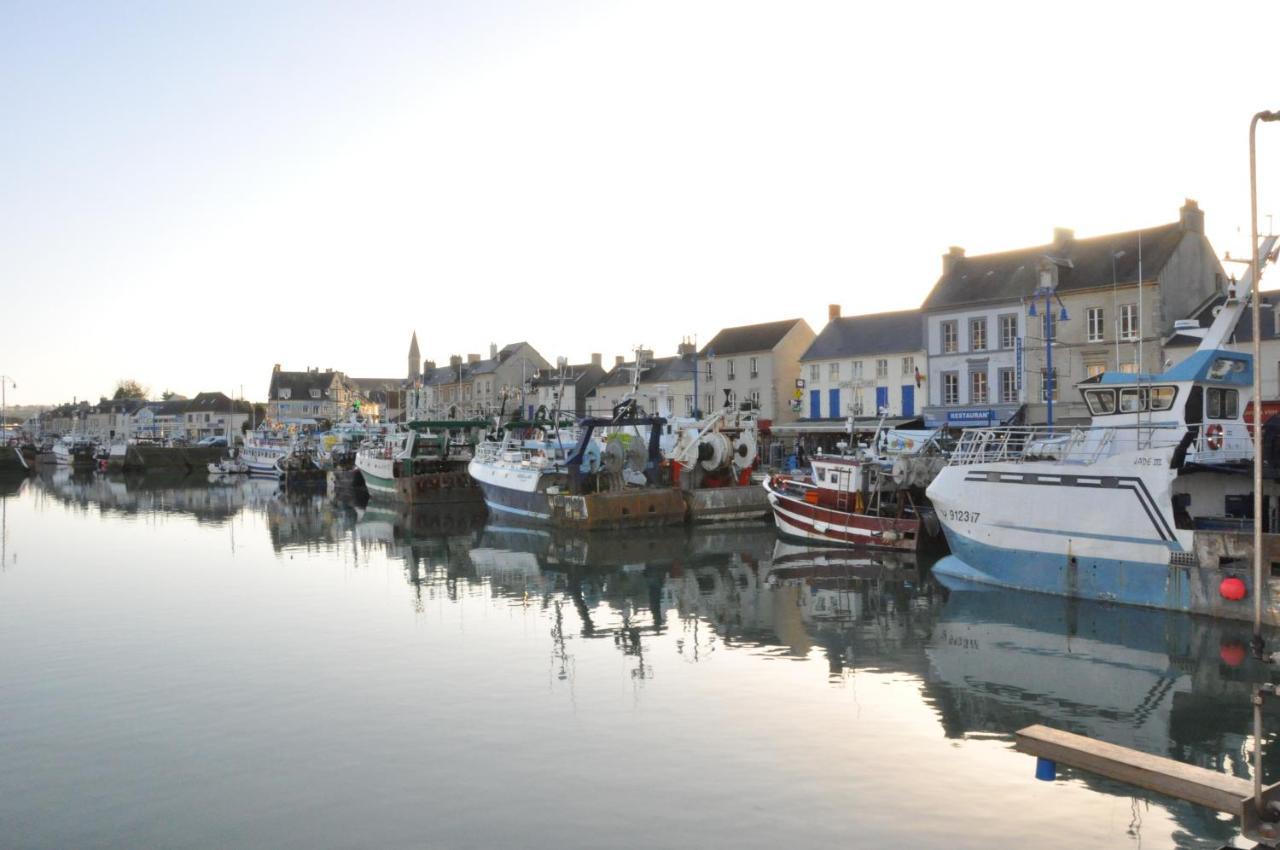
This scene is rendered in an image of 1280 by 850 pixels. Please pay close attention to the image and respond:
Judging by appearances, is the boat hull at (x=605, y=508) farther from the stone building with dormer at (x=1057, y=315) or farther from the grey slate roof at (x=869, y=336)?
the grey slate roof at (x=869, y=336)

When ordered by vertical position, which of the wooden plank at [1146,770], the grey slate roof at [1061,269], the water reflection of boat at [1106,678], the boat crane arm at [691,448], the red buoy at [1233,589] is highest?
the grey slate roof at [1061,269]

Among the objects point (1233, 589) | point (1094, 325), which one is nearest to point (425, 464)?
point (1094, 325)

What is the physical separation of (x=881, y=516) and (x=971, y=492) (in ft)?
26.8

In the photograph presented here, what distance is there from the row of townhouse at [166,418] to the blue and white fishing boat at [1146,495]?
11340cm

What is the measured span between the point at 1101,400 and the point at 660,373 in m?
49.7

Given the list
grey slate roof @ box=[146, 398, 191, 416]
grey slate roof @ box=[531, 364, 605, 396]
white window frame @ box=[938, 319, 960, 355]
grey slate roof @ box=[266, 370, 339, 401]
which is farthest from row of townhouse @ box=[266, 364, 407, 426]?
white window frame @ box=[938, 319, 960, 355]

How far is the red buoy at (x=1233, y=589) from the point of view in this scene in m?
18.5

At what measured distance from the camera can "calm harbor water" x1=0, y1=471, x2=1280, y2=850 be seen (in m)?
10.3

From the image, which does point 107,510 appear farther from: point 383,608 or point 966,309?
point 966,309

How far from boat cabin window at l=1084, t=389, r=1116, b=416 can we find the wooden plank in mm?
14803

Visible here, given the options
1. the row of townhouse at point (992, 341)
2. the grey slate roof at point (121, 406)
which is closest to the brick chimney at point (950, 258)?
the row of townhouse at point (992, 341)

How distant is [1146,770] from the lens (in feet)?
25.0

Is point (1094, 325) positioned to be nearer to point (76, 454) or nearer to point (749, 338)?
point (749, 338)

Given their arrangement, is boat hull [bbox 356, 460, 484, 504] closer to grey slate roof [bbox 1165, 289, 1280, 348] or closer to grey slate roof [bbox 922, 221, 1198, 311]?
grey slate roof [bbox 922, 221, 1198, 311]
